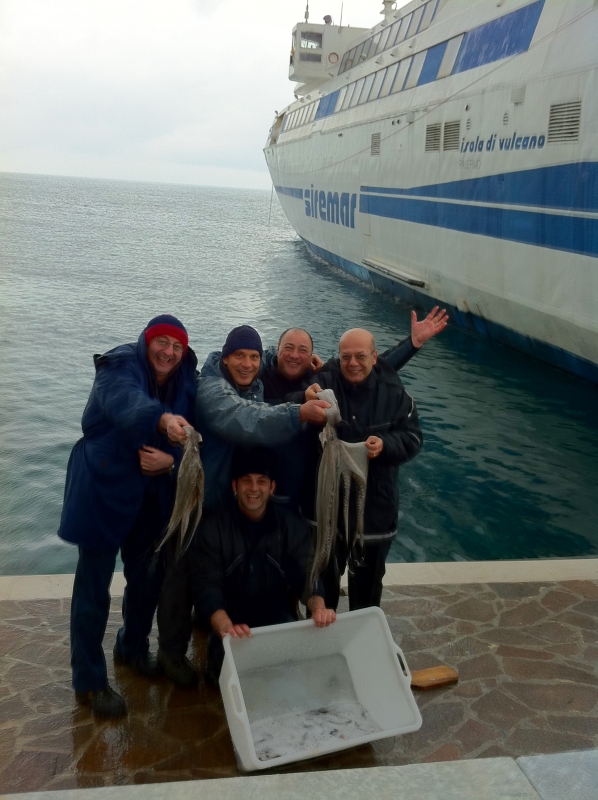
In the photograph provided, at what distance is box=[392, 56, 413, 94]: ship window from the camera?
669 inches

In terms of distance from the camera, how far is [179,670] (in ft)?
11.9

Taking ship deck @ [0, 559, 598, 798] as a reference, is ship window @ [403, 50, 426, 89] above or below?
above

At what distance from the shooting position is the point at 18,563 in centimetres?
702

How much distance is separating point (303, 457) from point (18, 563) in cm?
432

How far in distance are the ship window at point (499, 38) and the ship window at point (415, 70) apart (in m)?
1.94

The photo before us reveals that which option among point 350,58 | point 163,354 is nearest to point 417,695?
point 163,354

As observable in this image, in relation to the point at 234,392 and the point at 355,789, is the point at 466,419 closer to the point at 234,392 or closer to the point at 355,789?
the point at 234,392

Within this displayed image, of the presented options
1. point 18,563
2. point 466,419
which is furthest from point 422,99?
point 18,563

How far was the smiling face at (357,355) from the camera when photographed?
3.72m

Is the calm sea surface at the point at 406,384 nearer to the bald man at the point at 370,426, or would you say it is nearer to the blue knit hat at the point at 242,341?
the bald man at the point at 370,426

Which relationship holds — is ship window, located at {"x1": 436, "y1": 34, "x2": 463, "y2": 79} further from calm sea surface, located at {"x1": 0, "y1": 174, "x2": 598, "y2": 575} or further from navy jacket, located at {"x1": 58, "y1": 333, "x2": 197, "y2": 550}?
navy jacket, located at {"x1": 58, "y1": 333, "x2": 197, "y2": 550}

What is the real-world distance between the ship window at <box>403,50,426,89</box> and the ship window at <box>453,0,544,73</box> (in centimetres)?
194

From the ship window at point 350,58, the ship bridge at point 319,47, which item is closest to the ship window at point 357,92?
the ship window at point 350,58

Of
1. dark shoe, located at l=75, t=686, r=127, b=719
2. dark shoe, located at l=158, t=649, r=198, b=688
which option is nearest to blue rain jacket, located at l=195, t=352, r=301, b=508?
dark shoe, located at l=158, t=649, r=198, b=688
